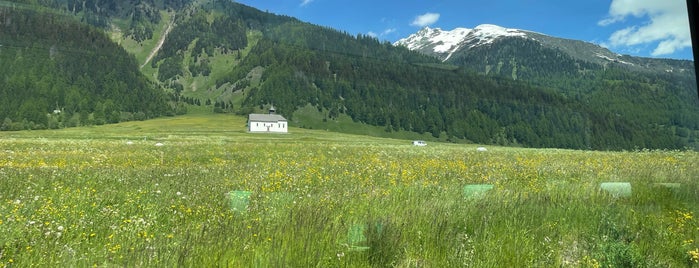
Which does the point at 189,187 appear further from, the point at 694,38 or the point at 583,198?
the point at 694,38

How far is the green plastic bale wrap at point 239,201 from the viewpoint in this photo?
6988mm

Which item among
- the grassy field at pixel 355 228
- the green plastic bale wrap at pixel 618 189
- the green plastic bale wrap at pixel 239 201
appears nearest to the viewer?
the grassy field at pixel 355 228

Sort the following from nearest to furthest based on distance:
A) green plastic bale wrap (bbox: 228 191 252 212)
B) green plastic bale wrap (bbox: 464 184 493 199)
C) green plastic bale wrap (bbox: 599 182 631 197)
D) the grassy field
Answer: the grassy field
green plastic bale wrap (bbox: 228 191 252 212)
green plastic bale wrap (bbox: 464 184 493 199)
green plastic bale wrap (bbox: 599 182 631 197)

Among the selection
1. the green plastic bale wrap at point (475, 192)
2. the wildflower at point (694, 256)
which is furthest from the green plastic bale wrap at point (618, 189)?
the wildflower at point (694, 256)

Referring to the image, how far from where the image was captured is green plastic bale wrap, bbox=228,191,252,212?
22.9 ft

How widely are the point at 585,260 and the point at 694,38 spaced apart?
9.51ft

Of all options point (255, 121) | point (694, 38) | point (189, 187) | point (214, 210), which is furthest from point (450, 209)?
point (255, 121)

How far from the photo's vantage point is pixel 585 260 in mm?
4609

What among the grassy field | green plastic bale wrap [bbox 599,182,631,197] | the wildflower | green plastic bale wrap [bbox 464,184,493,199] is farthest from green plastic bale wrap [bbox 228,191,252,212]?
green plastic bale wrap [bbox 599,182,631,197]

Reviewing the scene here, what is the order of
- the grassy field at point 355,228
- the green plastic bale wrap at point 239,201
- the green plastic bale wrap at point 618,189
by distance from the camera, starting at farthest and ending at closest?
the green plastic bale wrap at point 618,189 < the green plastic bale wrap at point 239,201 < the grassy field at point 355,228

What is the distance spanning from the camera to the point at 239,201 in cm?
739

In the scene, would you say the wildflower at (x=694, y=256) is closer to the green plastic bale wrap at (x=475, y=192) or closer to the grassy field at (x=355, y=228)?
the grassy field at (x=355, y=228)

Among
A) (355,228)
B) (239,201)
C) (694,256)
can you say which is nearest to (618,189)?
(694,256)

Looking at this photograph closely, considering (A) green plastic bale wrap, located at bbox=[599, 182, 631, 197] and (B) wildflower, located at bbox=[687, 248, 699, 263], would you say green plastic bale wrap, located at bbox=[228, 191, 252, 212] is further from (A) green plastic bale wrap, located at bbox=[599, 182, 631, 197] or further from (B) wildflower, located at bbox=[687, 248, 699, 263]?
(A) green plastic bale wrap, located at bbox=[599, 182, 631, 197]
